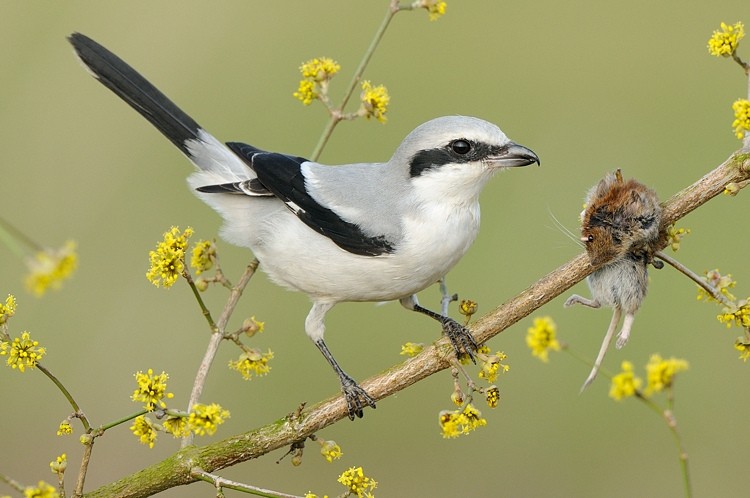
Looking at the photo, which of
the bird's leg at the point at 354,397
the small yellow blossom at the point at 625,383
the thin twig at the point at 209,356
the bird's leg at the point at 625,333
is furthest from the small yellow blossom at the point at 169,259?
the small yellow blossom at the point at 625,383

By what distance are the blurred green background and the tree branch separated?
319 centimetres

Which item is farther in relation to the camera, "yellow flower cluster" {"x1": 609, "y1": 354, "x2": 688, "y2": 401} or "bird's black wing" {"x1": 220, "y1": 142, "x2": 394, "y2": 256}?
"bird's black wing" {"x1": 220, "y1": 142, "x2": 394, "y2": 256}

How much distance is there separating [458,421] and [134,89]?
7.02 ft

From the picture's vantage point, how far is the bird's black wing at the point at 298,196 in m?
3.54

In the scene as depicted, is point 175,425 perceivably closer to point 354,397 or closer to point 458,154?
point 354,397

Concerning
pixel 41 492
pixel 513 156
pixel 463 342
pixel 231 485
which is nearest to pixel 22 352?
pixel 41 492

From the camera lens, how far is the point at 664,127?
301 inches

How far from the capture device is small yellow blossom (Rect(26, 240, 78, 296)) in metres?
1.30

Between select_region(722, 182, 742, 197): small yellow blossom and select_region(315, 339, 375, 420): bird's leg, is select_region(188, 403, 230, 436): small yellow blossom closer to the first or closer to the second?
select_region(315, 339, 375, 420): bird's leg

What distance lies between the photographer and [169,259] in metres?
2.52

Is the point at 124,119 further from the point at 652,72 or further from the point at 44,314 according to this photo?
the point at 652,72

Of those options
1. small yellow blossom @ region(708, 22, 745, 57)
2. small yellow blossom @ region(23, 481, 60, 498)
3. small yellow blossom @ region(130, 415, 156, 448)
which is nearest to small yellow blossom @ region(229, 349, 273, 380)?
small yellow blossom @ region(130, 415, 156, 448)

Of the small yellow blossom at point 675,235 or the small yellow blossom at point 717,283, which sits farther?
the small yellow blossom at point 675,235

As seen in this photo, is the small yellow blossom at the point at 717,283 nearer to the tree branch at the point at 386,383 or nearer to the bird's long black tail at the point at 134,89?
the tree branch at the point at 386,383
